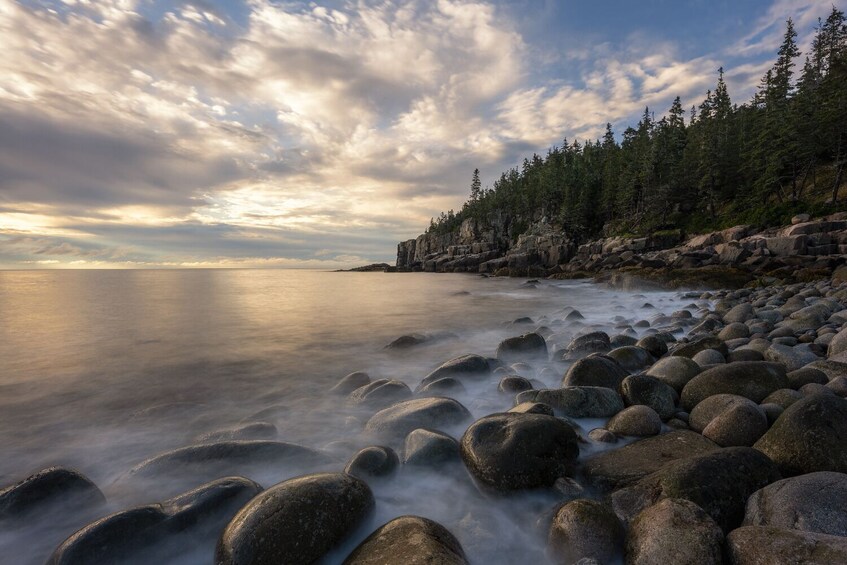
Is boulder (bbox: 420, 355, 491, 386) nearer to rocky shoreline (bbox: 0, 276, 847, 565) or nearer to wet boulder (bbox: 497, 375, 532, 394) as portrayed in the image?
wet boulder (bbox: 497, 375, 532, 394)

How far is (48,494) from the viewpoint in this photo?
12.4ft

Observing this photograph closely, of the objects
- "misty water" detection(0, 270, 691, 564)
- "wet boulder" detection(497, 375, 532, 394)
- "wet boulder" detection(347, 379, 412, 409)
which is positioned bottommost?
"misty water" detection(0, 270, 691, 564)

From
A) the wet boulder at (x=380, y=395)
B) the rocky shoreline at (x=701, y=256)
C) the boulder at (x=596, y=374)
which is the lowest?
the wet boulder at (x=380, y=395)

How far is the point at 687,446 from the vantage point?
3930 mm

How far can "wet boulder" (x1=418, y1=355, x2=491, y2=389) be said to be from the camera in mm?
7301

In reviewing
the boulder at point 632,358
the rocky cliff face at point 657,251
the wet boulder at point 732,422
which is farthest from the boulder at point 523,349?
the rocky cliff face at point 657,251

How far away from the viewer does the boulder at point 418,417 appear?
16.6 feet

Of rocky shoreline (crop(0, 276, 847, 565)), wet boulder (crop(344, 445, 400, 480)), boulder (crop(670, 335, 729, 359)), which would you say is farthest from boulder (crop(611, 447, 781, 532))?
boulder (crop(670, 335, 729, 359))

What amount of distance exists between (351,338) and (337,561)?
10470 mm

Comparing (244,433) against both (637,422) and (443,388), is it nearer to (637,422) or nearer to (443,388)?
(443,388)

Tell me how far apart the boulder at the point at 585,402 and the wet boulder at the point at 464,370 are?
7.29 feet

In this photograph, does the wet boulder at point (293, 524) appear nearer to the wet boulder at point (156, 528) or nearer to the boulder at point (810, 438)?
the wet boulder at point (156, 528)

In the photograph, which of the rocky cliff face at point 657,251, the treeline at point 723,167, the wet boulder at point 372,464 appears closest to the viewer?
the wet boulder at point 372,464

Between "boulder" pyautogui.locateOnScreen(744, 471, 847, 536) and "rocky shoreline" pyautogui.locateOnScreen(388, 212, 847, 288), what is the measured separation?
20.5 metres
